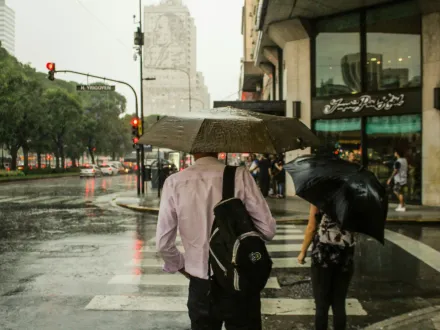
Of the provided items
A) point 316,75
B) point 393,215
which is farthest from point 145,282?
point 316,75

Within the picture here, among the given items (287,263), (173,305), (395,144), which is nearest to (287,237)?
(287,263)

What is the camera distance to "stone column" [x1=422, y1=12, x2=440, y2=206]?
56.0ft

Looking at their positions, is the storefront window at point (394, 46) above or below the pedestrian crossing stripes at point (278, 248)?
above

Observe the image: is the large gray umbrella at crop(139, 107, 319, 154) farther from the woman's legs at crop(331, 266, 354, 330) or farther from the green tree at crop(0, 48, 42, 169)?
the green tree at crop(0, 48, 42, 169)

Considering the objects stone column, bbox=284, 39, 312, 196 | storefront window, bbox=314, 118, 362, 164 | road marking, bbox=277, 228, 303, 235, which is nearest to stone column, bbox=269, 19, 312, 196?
stone column, bbox=284, 39, 312, 196

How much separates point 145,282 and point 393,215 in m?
9.45

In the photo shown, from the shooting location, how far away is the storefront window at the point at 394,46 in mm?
17781

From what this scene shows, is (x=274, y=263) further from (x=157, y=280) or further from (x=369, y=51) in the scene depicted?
(x=369, y=51)

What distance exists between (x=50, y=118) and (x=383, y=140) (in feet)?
148

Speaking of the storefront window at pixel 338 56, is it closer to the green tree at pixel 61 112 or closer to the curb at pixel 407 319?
the curb at pixel 407 319

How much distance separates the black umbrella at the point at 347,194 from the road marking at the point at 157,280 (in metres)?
3.00

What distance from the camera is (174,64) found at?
198 meters

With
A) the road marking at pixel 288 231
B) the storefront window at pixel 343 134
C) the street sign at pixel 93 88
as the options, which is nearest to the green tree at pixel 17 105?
the street sign at pixel 93 88

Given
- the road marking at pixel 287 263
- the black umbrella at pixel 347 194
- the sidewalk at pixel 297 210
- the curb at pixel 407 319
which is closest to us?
the black umbrella at pixel 347 194
